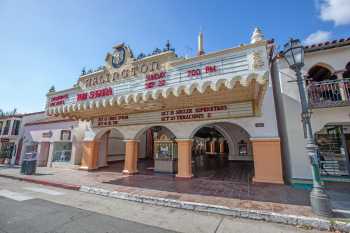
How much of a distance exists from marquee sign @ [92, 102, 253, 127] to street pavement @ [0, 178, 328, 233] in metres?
4.92

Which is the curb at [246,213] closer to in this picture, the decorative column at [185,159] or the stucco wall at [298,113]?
the decorative column at [185,159]

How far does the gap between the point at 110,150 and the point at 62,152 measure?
387 centimetres

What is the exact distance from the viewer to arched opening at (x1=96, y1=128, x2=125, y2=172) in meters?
13.3

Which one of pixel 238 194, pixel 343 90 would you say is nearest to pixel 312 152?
pixel 238 194

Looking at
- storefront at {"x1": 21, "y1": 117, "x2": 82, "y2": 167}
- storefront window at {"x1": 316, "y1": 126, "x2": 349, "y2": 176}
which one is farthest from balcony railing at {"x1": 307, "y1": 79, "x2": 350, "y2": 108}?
storefront at {"x1": 21, "y1": 117, "x2": 82, "y2": 167}

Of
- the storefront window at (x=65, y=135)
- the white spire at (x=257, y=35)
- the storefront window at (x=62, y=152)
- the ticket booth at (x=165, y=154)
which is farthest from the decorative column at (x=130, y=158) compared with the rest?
the white spire at (x=257, y=35)

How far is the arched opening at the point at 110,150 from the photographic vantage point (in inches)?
522

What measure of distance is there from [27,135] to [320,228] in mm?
23154

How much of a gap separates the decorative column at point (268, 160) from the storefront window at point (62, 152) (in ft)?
45.8

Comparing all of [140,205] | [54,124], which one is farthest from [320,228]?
[54,124]

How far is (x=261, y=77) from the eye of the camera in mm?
5578

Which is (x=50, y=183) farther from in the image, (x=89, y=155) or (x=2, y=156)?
(x=2, y=156)

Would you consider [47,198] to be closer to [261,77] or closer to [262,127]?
[261,77]

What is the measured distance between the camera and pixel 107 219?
14.9ft
